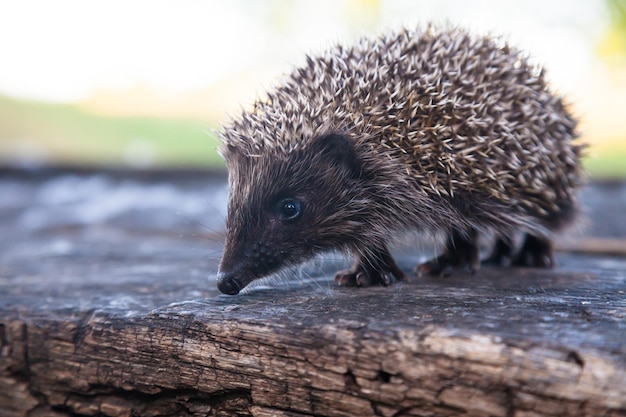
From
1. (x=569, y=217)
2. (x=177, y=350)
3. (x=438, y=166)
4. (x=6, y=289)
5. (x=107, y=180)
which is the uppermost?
(x=107, y=180)

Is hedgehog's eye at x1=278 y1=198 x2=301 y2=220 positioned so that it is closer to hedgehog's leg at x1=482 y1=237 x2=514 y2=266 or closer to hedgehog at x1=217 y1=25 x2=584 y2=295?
hedgehog at x1=217 y1=25 x2=584 y2=295

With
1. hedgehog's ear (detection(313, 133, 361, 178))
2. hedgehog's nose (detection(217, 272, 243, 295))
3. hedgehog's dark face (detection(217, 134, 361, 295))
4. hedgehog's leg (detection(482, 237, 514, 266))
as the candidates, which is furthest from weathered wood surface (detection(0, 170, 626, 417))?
hedgehog's ear (detection(313, 133, 361, 178))

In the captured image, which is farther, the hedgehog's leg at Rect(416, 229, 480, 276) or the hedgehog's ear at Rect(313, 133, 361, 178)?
the hedgehog's leg at Rect(416, 229, 480, 276)

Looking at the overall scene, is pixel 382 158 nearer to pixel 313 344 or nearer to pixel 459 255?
Answer: pixel 459 255

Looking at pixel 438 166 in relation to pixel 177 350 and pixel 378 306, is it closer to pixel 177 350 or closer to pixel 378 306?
pixel 378 306

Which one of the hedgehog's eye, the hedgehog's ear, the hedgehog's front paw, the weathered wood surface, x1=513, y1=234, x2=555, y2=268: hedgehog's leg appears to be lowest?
the weathered wood surface

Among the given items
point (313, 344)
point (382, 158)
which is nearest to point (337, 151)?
point (382, 158)

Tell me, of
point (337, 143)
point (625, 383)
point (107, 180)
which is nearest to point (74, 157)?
point (107, 180)
